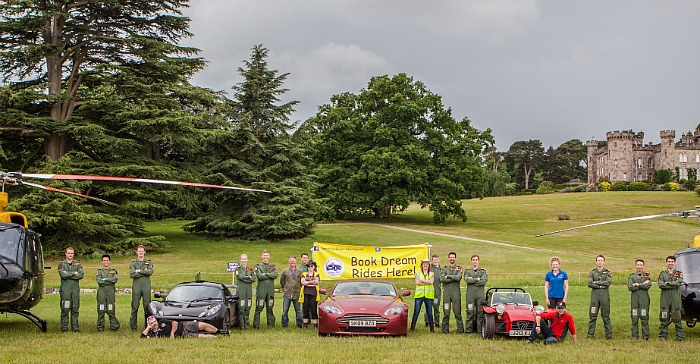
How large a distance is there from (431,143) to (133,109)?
30456mm

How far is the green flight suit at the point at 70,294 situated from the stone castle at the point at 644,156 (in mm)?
125372

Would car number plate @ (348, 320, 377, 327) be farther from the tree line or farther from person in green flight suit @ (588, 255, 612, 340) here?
the tree line

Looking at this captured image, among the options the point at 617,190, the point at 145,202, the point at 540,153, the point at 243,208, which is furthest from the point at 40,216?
the point at 540,153

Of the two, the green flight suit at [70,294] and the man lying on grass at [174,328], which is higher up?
the green flight suit at [70,294]

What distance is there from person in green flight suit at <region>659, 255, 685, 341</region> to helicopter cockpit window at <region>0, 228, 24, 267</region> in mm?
13178

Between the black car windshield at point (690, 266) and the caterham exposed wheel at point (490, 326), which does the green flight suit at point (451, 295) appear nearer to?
the caterham exposed wheel at point (490, 326)

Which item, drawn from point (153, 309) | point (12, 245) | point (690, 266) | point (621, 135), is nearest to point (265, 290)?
point (153, 309)

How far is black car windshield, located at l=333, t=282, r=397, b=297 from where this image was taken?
1470cm

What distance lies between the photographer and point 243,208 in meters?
44.2

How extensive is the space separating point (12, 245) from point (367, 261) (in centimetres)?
1206

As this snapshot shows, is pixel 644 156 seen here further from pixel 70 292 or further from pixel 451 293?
pixel 70 292

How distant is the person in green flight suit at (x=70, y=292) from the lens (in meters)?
14.5

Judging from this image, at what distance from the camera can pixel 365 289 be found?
1488 centimetres

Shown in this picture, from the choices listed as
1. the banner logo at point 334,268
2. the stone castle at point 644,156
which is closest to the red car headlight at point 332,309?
the banner logo at point 334,268
